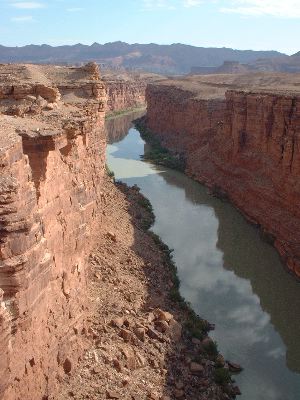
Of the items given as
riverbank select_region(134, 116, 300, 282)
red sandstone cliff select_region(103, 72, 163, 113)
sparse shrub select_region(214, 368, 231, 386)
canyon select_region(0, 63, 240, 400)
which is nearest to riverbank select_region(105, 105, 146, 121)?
red sandstone cliff select_region(103, 72, 163, 113)

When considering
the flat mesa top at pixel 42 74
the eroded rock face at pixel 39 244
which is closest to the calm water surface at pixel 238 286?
the eroded rock face at pixel 39 244

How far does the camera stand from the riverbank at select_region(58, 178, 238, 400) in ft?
33.9

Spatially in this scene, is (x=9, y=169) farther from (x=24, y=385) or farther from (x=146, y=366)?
(x=146, y=366)

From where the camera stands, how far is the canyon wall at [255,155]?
70.4 ft

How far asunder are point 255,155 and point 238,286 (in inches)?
409

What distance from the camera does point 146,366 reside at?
11.3m

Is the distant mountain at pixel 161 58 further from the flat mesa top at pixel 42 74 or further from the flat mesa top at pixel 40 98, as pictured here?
the flat mesa top at pixel 40 98

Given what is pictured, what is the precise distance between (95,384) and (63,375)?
31.8 inches

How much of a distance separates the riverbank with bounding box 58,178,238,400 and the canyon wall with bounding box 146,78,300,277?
630 cm

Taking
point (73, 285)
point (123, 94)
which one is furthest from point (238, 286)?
point (123, 94)

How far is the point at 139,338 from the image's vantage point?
1205 cm

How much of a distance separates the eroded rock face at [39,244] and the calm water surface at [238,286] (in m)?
5.68

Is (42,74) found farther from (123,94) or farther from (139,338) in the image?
(123,94)

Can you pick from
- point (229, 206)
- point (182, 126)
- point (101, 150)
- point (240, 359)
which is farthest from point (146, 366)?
point (182, 126)
